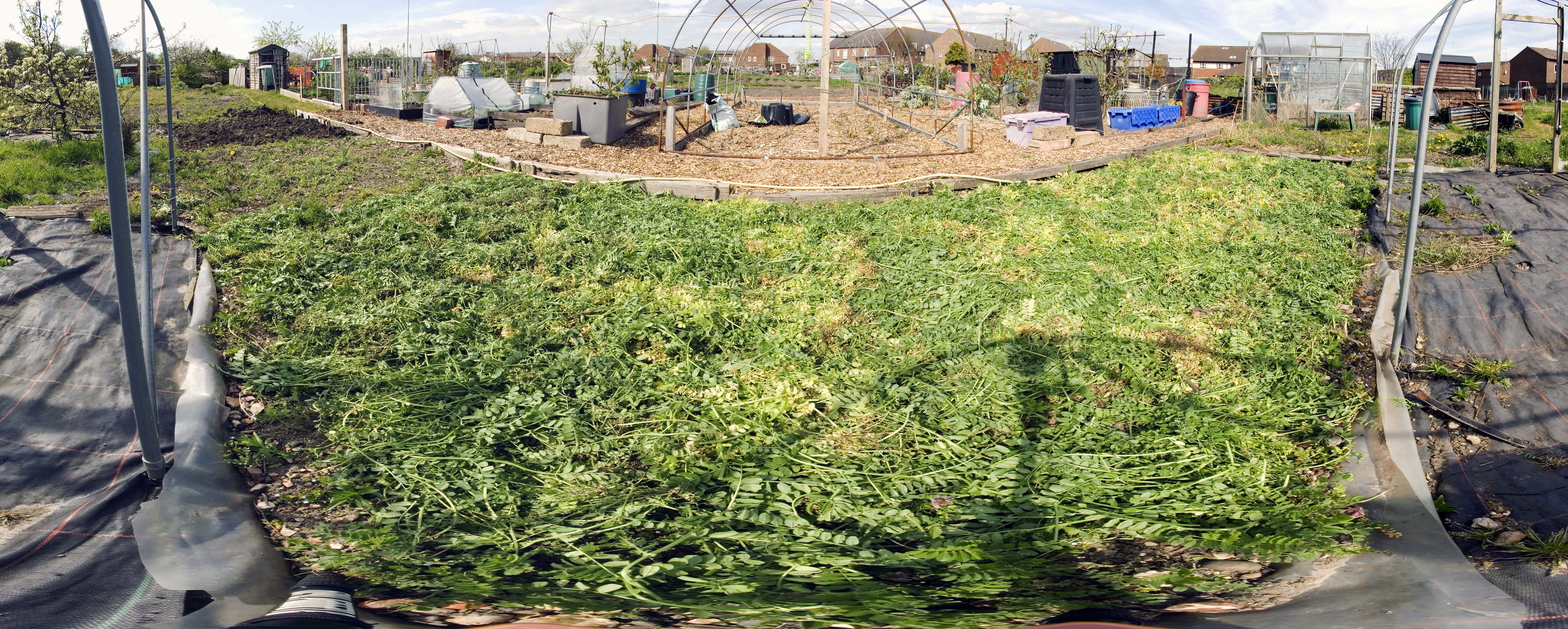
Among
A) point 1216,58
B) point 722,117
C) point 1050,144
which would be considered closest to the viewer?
point 1050,144

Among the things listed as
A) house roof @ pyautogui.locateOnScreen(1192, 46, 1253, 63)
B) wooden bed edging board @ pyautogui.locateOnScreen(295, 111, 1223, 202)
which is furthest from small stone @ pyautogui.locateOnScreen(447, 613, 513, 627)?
house roof @ pyautogui.locateOnScreen(1192, 46, 1253, 63)

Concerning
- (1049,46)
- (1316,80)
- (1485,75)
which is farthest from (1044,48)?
(1316,80)

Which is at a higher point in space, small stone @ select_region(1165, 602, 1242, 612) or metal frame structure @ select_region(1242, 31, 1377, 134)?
metal frame structure @ select_region(1242, 31, 1377, 134)

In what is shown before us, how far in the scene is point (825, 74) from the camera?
1284 centimetres

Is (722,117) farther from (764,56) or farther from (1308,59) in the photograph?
(764,56)

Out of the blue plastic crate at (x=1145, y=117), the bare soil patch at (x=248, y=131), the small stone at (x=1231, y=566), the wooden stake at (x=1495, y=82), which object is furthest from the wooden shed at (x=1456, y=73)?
the bare soil patch at (x=248, y=131)

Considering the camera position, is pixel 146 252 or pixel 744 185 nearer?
pixel 146 252

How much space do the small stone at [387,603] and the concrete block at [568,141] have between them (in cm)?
1069

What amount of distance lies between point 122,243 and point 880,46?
58.6 m

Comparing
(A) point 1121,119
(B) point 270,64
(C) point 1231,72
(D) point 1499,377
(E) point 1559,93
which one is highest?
(C) point 1231,72

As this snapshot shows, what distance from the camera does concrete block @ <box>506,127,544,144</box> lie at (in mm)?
13719

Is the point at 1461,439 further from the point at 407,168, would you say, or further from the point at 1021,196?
the point at 407,168

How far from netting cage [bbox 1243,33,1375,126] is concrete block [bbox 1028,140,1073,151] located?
613cm

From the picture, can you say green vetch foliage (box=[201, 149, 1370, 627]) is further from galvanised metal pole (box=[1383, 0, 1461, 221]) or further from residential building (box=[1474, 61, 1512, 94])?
residential building (box=[1474, 61, 1512, 94])
